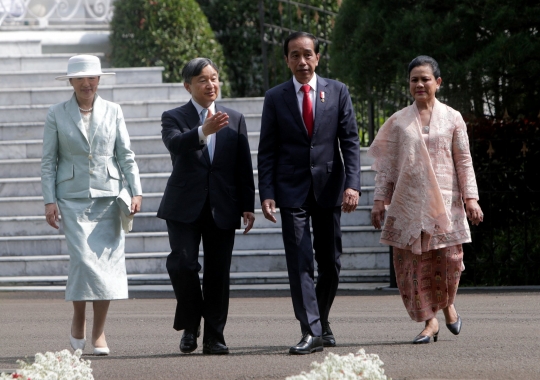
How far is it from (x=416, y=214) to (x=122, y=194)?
6.21ft

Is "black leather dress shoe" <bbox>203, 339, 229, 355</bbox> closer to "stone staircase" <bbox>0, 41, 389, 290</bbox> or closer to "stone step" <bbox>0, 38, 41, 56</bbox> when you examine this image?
"stone staircase" <bbox>0, 41, 389, 290</bbox>

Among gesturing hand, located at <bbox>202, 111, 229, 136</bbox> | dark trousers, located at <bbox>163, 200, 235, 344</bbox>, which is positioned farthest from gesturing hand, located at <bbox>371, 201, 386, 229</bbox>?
gesturing hand, located at <bbox>202, 111, 229, 136</bbox>

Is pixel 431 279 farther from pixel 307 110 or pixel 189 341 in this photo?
pixel 189 341

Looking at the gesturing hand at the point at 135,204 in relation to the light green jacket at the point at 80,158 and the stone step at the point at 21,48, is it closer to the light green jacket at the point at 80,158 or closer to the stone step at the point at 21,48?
the light green jacket at the point at 80,158

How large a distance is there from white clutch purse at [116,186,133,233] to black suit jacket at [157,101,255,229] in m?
0.20

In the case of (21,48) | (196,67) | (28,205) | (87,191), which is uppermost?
(21,48)

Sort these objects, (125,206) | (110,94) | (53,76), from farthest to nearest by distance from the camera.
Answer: (53,76)
(110,94)
(125,206)

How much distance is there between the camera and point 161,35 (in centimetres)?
1463

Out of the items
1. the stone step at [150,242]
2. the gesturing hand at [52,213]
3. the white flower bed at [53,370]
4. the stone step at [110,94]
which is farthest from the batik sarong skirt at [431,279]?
the stone step at [110,94]

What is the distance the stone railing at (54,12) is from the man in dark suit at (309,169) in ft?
35.7

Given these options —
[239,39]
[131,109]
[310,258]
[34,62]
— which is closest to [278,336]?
[310,258]

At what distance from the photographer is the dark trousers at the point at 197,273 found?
6.94 meters

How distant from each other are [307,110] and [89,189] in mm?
1469

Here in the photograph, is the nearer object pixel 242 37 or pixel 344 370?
pixel 344 370
